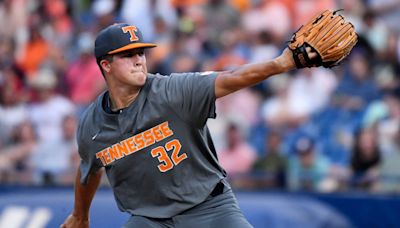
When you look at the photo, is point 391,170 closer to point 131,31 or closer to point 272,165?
point 272,165

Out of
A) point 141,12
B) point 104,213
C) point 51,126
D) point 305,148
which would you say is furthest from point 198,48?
point 104,213

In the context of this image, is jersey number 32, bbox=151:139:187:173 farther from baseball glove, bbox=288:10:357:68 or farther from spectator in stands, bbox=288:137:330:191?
spectator in stands, bbox=288:137:330:191

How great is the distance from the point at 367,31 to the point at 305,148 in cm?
187

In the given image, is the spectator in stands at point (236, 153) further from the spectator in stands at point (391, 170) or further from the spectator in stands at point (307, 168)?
the spectator in stands at point (391, 170)

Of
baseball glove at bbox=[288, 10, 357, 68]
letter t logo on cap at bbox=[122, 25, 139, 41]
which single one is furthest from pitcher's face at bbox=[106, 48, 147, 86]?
baseball glove at bbox=[288, 10, 357, 68]

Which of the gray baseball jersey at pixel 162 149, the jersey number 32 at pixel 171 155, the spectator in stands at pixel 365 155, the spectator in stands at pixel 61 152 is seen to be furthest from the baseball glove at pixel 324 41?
the spectator in stands at pixel 61 152

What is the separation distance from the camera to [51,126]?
35.4 ft

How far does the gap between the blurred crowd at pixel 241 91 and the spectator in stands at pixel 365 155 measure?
11 mm

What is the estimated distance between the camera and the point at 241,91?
33.7 feet

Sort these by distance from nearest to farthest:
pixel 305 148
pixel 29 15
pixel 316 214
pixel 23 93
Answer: pixel 316 214 → pixel 305 148 → pixel 23 93 → pixel 29 15

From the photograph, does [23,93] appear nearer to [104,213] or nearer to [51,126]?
[51,126]

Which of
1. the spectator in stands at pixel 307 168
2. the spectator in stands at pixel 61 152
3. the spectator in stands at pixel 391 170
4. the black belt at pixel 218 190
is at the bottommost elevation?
the spectator in stands at pixel 391 170

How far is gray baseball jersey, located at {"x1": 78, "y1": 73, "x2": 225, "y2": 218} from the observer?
5023 mm

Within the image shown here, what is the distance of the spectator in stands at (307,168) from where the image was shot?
8523 millimetres
